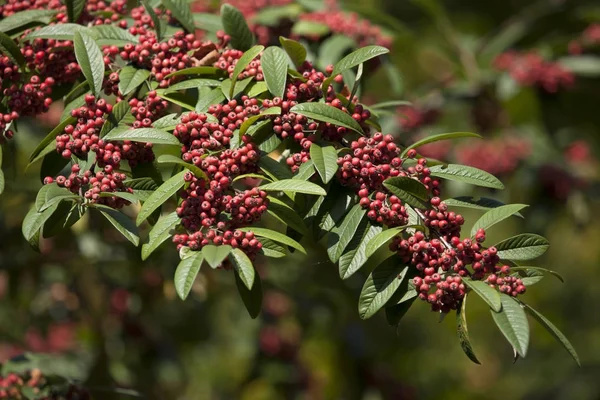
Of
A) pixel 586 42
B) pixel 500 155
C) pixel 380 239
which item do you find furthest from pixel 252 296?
pixel 586 42

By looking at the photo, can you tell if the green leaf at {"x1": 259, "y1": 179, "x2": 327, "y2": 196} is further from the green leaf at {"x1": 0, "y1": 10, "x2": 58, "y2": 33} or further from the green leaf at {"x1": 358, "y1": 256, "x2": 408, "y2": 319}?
the green leaf at {"x1": 0, "y1": 10, "x2": 58, "y2": 33}

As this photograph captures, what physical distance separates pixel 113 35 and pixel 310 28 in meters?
0.76

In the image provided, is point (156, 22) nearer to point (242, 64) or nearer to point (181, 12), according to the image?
point (181, 12)

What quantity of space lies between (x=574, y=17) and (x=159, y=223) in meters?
2.76

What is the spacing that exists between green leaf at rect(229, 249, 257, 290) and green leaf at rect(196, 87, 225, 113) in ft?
1.03

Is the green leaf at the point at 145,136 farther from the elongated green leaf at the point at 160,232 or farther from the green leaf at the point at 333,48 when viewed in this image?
the green leaf at the point at 333,48

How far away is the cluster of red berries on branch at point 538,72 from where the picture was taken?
2.99 m

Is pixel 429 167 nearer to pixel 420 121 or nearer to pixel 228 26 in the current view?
pixel 228 26

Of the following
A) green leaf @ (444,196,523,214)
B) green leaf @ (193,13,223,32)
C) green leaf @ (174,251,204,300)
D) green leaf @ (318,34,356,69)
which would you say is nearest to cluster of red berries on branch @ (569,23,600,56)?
green leaf @ (318,34,356,69)

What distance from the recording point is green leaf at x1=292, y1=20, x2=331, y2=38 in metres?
2.12

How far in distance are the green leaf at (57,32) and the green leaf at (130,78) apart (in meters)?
0.12

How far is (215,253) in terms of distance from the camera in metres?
1.13

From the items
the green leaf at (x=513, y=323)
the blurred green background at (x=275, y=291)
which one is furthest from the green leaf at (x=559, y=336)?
the blurred green background at (x=275, y=291)

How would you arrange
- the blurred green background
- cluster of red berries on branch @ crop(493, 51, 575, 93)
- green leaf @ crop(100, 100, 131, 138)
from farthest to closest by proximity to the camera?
cluster of red berries on branch @ crop(493, 51, 575, 93) → the blurred green background → green leaf @ crop(100, 100, 131, 138)
